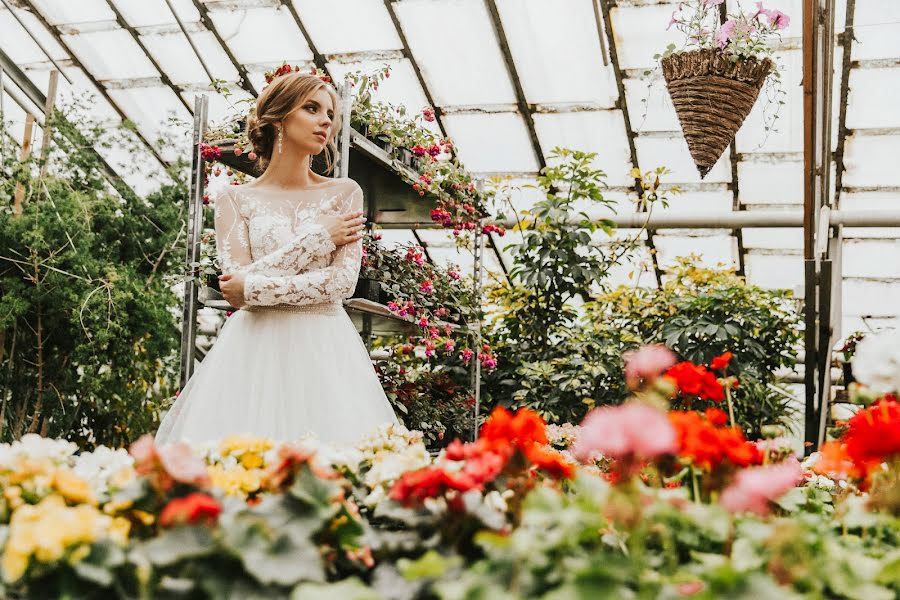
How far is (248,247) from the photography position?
2.38m

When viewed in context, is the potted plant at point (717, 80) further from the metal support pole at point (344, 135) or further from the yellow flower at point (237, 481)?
the yellow flower at point (237, 481)

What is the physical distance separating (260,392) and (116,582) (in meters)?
1.51

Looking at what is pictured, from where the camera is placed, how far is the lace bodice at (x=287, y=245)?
2.17 meters

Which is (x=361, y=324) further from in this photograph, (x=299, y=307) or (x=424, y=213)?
(x=299, y=307)

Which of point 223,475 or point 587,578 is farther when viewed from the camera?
point 223,475

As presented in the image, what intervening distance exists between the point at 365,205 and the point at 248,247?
1.85m

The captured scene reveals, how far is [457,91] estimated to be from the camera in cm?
505

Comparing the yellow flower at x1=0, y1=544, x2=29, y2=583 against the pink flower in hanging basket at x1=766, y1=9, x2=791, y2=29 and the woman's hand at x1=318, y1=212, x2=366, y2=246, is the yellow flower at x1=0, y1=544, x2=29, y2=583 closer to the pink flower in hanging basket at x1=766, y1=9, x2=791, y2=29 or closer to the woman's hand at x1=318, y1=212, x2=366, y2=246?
the woman's hand at x1=318, y1=212, x2=366, y2=246

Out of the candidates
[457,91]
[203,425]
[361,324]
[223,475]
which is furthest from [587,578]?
[457,91]

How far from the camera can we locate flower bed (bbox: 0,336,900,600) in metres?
0.64

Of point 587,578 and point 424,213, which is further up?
point 424,213

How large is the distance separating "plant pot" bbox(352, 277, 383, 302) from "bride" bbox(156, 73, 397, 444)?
0.79 m

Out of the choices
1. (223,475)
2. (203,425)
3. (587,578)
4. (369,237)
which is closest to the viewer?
(587,578)

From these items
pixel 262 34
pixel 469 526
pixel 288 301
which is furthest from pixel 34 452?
pixel 262 34
